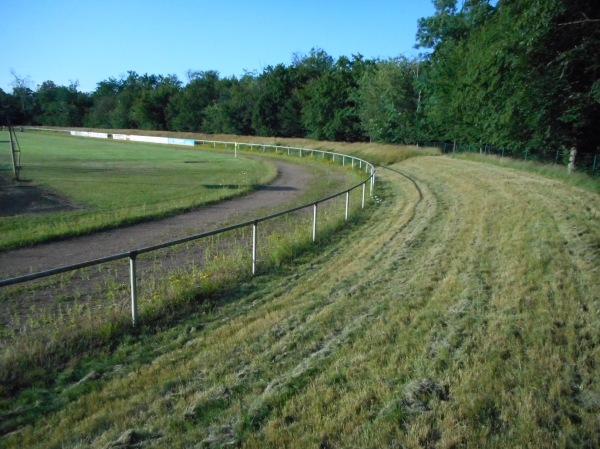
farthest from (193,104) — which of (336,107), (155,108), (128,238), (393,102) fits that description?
(128,238)

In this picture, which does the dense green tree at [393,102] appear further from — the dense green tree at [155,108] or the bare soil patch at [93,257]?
the dense green tree at [155,108]

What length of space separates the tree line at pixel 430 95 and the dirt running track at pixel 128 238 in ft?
43.8

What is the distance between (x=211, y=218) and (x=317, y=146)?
35243 millimetres

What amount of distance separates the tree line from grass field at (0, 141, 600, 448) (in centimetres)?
1528

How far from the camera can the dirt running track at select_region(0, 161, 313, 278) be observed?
9.36 m

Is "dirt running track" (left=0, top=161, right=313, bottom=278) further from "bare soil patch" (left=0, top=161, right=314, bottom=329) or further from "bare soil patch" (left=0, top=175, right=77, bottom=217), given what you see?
"bare soil patch" (left=0, top=175, right=77, bottom=217)

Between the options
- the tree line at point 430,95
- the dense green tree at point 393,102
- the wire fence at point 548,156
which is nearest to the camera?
the tree line at point 430,95

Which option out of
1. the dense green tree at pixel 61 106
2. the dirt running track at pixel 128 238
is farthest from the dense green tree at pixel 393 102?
the dense green tree at pixel 61 106

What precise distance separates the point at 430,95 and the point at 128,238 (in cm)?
4576

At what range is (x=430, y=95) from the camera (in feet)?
165

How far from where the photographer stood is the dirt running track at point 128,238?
9358 mm

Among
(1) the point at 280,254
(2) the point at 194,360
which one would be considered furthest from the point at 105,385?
(1) the point at 280,254

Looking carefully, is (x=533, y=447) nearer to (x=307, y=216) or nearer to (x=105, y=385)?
(x=105, y=385)

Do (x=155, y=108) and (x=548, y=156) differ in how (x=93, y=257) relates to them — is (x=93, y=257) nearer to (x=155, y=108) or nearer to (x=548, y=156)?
(x=548, y=156)
